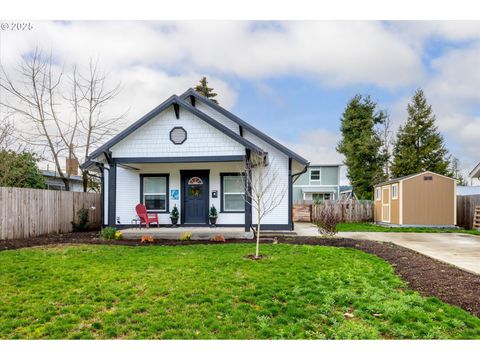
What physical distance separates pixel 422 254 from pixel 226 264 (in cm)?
501

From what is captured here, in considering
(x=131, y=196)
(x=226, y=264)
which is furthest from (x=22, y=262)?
(x=131, y=196)

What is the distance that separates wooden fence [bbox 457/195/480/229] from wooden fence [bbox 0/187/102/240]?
18.7 m

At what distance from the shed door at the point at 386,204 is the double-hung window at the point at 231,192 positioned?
9.93m

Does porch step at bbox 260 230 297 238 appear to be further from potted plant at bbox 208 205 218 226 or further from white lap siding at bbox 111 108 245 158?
white lap siding at bbox 111 108 245 158

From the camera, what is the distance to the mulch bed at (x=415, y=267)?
5047 millimetres

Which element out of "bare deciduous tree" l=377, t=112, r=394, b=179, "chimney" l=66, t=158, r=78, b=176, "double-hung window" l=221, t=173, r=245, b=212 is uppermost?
"bare deciduous tree" l=377, t=112, r=394, b=179

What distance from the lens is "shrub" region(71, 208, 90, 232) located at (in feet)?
46.0

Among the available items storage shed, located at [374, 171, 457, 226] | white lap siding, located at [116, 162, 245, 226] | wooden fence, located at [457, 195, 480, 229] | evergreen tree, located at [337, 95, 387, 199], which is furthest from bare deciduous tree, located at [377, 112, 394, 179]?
white lap siding, located at [116, 162, 245, 226]

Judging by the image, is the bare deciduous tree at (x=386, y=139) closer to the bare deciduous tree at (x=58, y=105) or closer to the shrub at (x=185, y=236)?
the bare deciduous tree at (x=58, y=105)

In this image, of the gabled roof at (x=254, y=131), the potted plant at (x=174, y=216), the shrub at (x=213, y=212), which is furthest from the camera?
the potted plant at (x=174, y=216)

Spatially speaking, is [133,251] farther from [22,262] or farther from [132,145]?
[132,145]

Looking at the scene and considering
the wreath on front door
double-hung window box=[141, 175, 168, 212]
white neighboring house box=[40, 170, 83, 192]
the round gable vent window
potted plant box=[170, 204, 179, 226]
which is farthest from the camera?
white neighboring house box=[40, 170, 83, 192]

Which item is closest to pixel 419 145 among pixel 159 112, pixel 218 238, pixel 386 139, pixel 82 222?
pixel 386 139

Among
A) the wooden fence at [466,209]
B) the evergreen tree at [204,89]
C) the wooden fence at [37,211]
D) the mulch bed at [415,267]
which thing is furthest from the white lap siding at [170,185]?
the evergreen tree at [204,89]
